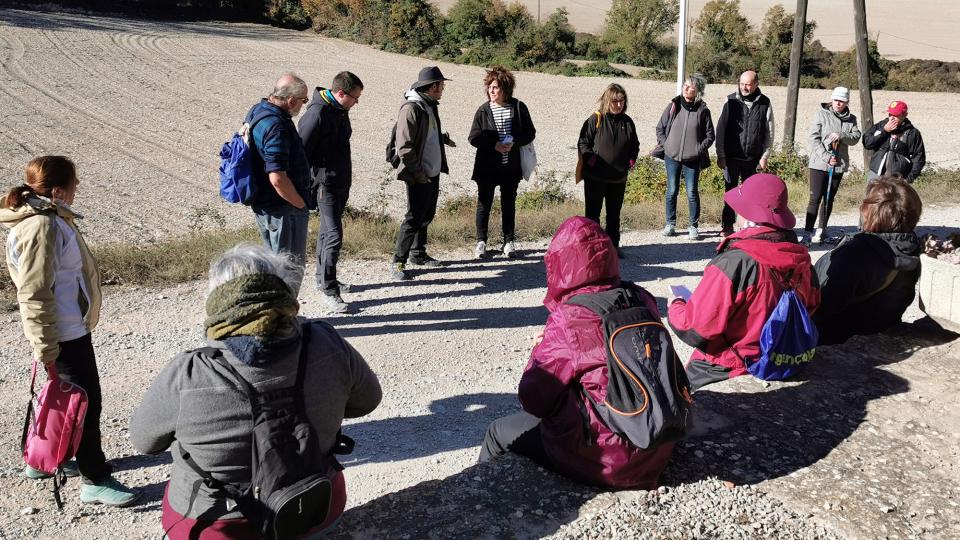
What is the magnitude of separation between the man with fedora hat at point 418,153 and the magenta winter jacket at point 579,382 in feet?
→ 12.9

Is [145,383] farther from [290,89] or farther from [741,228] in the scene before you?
[741,228]

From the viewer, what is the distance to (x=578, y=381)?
11.3ft

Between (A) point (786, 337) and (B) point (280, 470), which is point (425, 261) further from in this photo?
(B) point (280, 470)

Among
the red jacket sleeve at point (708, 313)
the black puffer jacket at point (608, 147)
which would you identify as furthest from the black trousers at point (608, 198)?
the red jacket sleeve at point (708, 313)

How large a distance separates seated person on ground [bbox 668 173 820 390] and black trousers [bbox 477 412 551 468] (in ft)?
3.84

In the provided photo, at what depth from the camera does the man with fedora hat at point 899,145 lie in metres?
8.89

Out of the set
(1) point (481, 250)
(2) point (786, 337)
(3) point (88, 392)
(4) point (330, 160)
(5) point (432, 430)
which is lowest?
(5) point (432, 430)

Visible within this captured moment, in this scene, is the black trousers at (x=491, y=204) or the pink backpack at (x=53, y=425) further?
the black trousers at (x=491, y=204)

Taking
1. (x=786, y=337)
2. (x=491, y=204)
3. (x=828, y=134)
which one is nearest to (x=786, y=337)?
(x=786, y=337)

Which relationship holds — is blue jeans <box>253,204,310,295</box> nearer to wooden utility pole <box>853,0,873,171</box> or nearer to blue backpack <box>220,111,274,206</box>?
blue backpack <box>220,111,274,206</box>

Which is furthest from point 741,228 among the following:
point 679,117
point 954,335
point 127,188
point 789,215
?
point 127,188

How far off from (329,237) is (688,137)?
4.30m

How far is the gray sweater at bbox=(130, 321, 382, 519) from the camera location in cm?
277

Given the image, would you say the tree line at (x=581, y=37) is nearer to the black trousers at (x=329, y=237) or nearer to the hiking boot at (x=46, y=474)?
the black trousers at (x=329, y=237)
